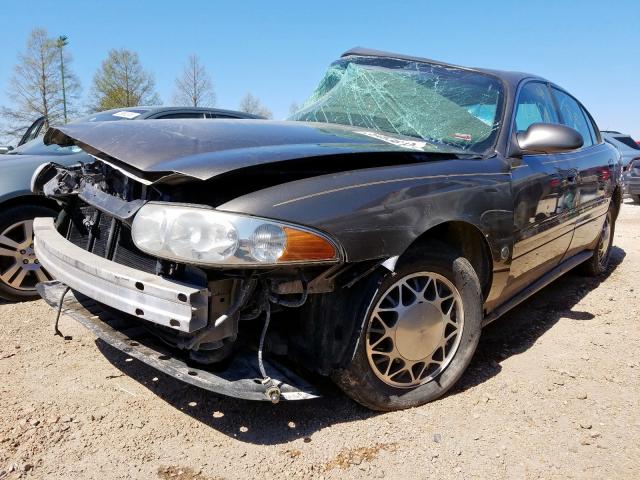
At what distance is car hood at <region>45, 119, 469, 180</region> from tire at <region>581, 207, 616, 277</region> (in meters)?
2.69

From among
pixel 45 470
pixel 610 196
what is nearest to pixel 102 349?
pixel 45 470

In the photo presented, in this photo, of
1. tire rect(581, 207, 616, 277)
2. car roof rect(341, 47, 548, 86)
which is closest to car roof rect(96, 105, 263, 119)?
car roof rect(341, 47, 548, 86)

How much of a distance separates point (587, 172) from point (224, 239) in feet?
10.0

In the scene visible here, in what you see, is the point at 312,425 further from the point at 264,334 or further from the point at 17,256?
the point at 17,256

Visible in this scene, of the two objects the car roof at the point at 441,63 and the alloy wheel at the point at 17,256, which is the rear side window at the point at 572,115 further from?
the alloy wheel at the point at 17,256

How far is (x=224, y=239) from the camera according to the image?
1702 mm

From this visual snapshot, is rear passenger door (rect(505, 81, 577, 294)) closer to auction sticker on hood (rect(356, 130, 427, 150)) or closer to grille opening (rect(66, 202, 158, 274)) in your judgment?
auction sticker on hood (rect(356, 130, 427, 150))

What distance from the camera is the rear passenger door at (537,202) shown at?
9.03 ft

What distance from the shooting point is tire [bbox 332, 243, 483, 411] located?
210cm

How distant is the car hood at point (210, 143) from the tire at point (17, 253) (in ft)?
3.47

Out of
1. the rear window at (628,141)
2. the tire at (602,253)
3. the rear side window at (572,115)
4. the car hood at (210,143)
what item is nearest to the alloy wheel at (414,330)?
the car hood at (210,143)

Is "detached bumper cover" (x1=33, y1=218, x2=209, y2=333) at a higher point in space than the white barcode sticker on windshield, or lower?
lower

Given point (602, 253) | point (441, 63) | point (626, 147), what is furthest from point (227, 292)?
point (626, 147)

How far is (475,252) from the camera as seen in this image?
2586 millimetres
